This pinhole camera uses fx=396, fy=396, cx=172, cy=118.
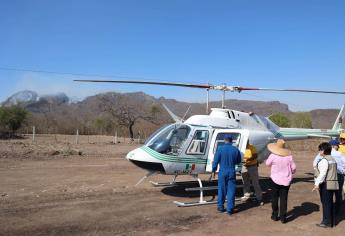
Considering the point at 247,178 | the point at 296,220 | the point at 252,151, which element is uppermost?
the point at 252,151

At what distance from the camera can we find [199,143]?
11648 millimetres

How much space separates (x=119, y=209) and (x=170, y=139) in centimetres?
260

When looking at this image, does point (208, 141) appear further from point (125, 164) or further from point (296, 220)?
point (125, 164)

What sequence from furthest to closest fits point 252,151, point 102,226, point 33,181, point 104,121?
point 104,121, point 33,181, point 252,151, point 102,226

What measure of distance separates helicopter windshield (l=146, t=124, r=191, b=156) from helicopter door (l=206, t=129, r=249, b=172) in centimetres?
93

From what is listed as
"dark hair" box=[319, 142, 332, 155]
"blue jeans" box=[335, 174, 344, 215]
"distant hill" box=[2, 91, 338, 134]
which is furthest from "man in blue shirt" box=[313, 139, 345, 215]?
"distant hill" box=[2, 91, 338, 134]

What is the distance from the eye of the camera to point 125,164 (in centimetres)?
2008

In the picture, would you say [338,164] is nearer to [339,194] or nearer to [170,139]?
[339,194]

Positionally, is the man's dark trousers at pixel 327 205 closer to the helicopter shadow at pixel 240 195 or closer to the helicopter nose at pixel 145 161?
the helicopter shadow at pixel 240 195

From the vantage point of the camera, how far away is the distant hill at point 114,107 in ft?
161

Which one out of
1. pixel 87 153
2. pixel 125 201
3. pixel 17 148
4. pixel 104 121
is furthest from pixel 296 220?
pixel 104 121

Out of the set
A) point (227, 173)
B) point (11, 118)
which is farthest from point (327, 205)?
point (11, 118)

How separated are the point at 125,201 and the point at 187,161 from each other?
6.90ft

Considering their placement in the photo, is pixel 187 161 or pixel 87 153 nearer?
pixel 187 161
